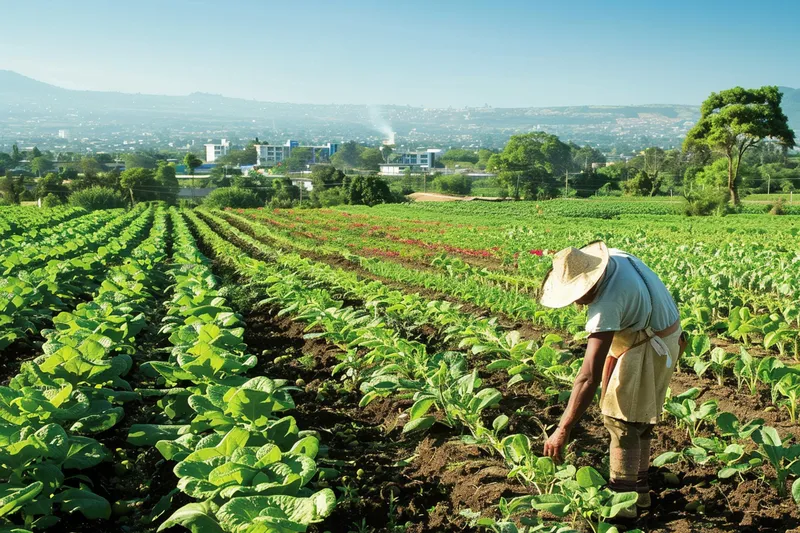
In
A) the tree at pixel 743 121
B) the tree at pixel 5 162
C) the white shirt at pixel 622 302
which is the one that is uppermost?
the tree at pixel 743 121

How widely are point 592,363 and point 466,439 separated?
1.07 m

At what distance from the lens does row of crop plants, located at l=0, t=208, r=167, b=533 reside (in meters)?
3.13

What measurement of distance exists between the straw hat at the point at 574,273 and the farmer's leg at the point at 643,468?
0.90m

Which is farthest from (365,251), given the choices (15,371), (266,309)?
(15,371)

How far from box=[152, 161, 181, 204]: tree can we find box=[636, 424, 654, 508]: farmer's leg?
263 ft

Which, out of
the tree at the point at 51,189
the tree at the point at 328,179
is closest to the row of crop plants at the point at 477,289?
the tree at the point at 51,189

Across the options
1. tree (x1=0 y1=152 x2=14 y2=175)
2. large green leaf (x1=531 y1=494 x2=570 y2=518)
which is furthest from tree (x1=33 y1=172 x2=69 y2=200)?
tree (x1=0 y1=152 x2=14 y2=175)

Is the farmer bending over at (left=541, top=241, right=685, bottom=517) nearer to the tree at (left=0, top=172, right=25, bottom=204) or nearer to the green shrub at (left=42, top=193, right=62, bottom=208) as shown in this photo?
the green shrub at (left=42, top=193, right=62, bottom=208)

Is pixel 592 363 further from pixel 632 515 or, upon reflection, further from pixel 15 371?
pixel 15 371

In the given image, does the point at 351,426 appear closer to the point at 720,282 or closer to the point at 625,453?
the point at 625,453

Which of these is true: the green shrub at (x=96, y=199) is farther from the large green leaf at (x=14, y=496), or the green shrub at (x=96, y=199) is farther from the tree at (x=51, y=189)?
the large green leaf at (x=14, y=496)

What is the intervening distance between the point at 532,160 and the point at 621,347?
449 feet

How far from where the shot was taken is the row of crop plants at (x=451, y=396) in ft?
10.3

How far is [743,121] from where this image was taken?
3862cm
